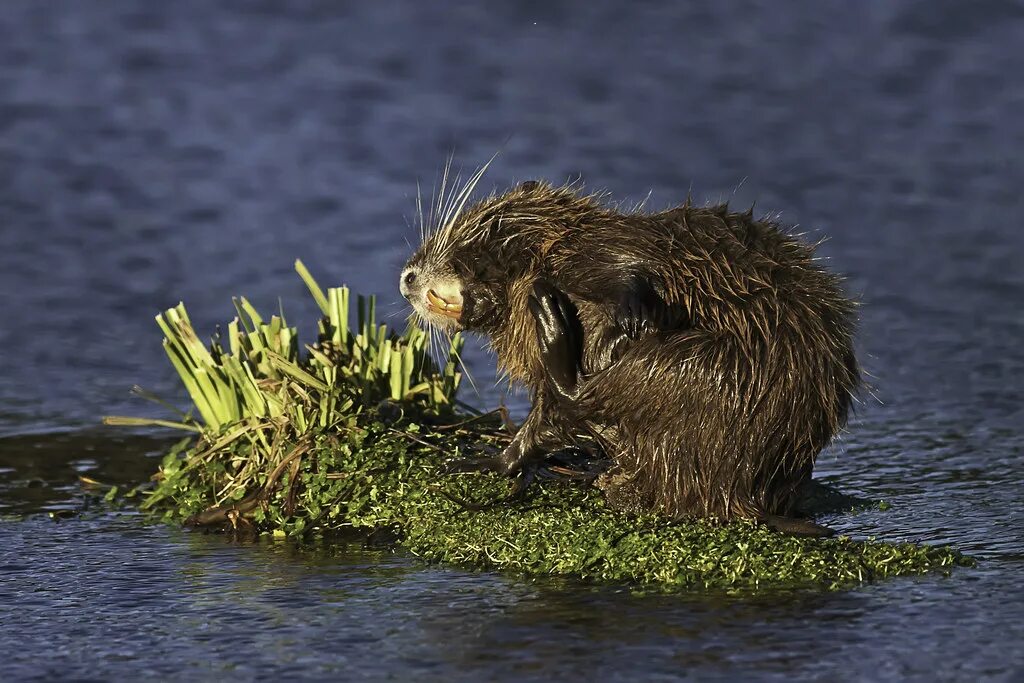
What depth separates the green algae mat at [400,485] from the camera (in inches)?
273

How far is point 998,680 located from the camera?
223 inches

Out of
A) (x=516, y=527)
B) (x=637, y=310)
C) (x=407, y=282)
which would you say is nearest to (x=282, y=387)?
(x=407, y=282)

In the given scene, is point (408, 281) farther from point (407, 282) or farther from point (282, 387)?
point (282, 387)

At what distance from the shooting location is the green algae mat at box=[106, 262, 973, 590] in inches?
273

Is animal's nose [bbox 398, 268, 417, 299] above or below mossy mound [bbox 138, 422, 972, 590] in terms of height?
above

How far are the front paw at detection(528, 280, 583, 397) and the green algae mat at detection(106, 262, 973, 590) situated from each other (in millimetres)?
610

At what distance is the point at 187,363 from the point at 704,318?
3028mm

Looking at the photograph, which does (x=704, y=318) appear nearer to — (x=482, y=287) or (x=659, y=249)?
(x=659, y=249)

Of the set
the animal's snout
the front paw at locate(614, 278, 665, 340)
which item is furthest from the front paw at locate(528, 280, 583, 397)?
the animal's snout

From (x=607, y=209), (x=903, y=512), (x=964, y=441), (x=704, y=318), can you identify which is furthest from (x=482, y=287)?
(x=964, y=441)

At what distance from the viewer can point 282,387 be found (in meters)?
8.42

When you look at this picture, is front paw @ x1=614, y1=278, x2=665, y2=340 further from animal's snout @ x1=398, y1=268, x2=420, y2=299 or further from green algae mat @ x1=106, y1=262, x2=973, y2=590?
animal's snout @ x1=398, y1=268, x2=420, y2=299

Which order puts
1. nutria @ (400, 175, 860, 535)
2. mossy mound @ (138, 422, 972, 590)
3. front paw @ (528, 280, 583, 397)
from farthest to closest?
front paw @ (528, 280, 583, 397), nutria @ (400, 175, 860, 535), mossy mound @ (138, 422, 972, 590)

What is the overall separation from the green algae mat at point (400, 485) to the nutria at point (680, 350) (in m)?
0.25
